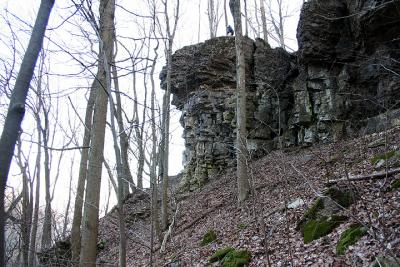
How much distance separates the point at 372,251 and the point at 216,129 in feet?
41.1

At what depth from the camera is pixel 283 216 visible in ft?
23.2

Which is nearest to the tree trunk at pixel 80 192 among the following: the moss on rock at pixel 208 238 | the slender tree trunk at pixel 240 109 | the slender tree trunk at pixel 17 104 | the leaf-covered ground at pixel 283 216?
the leaf-covered ground at pixel 283 216

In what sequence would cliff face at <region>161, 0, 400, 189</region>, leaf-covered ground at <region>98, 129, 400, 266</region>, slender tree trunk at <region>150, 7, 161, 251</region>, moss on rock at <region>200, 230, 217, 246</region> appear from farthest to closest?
cliff face at <region>161, 0, 400, 189</region>, moss on rock at <region>200, 230, 217, 246</region>, slender tree trunk at <region>150, 7, 161, 251</region>, leaf-covered ground at <region>98, 129, 400, 266</region>

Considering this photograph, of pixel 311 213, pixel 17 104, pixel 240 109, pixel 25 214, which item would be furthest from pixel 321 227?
pixel 25 214

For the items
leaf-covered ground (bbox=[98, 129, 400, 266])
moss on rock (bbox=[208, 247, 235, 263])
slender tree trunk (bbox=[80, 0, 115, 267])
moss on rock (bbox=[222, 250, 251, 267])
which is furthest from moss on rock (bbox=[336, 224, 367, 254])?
slender tree trunk (bbox=[80, 0, 115, 267])

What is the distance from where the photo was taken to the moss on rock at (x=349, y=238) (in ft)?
15.1

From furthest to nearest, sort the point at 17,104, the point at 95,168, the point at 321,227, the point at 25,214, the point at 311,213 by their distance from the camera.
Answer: the point at 25,214, the point at 311,213, the point at 321,227, the point at 95,168, the point at 17,104

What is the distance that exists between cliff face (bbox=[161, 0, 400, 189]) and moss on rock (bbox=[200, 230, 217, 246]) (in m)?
4.11

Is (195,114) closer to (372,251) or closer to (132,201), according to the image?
(132,201)

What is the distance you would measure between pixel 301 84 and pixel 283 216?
30.9 feet

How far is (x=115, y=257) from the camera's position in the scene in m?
11.2

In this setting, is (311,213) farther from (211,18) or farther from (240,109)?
(211,18)

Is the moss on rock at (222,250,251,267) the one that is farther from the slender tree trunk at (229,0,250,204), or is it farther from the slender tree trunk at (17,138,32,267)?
the slender tree trunk at (17,138,32,267)

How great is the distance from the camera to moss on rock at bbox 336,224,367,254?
461 centimetres
